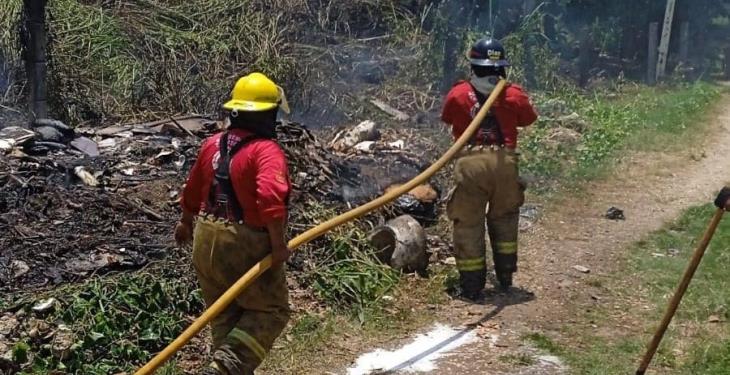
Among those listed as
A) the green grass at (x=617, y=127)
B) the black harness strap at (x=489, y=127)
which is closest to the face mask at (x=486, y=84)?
the black harness strap at (x=489, y=127)

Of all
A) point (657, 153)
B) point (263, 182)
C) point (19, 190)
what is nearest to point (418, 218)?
point (19, 190)

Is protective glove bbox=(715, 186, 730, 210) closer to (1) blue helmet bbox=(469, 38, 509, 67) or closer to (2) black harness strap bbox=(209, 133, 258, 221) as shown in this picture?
(2) black harness strap bbox=(209, 133, 258, 221)

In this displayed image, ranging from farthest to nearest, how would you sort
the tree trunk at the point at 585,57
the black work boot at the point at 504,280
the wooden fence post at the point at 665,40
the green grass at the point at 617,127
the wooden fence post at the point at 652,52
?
the wooden fence post at the point at 652,52, the wooden fence post at the point at 665,40, the tree trunk at the point at 585,57, the green grass at the point at 617,127, the black work boot at the point at 504,280

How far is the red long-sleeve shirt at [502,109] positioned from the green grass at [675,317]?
1.43 metres

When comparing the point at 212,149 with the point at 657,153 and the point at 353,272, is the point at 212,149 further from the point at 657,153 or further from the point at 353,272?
the point at 657,153

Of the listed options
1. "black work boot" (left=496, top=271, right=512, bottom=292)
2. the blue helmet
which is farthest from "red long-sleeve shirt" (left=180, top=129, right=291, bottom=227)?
"black work boot" (left=496, top=271, right=512, bottom=292)

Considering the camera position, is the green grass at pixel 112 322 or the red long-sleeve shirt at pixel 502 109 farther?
the red long-sleeve shirt at pixel 502 109

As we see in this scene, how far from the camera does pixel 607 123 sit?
12062 mm

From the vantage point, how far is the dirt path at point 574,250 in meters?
5.80

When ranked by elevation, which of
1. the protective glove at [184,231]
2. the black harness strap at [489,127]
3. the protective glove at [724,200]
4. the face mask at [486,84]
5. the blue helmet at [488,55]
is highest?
the blue helmet at [488,55]

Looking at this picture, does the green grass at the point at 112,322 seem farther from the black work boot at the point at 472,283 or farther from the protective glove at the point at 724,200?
the protective glove at the point at 724,200

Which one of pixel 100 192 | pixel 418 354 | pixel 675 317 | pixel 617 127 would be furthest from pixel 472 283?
pixel 617 127

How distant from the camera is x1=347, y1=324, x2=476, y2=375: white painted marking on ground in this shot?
18.1 feet

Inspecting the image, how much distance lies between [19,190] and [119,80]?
4641mm
